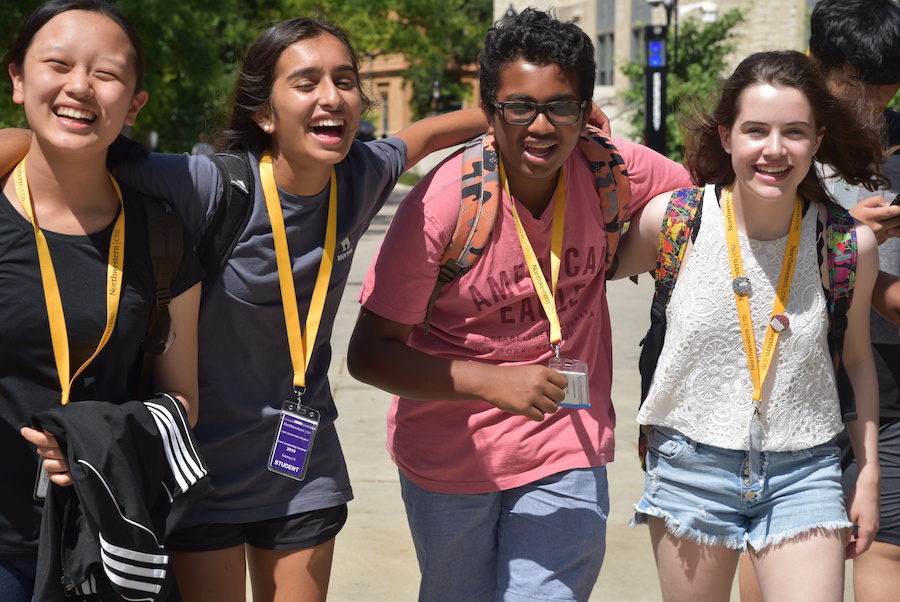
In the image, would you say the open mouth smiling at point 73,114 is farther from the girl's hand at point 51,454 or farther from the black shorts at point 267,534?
the black shorts at point 267,534

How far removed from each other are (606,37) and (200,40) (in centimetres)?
2331

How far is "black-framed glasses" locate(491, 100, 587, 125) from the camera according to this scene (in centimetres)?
308

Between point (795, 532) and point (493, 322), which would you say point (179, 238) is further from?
point (795, 532)

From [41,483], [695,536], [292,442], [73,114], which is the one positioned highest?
[73,114]

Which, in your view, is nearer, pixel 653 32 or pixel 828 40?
pixel 828 40

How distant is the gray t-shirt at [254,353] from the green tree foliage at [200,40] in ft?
1.57

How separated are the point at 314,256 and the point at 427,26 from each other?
3392 cm

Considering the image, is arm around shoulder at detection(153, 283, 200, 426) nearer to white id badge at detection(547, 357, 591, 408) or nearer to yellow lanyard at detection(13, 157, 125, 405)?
yellow lanyard at detection(13, 157, 125, 405)

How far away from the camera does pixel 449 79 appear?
58125 mm

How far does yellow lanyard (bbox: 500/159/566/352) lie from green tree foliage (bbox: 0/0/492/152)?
2.79 feet

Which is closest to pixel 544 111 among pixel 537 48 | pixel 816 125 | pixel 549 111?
pixel 549 111

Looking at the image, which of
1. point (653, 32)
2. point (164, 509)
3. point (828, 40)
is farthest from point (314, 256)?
point (653, 32)

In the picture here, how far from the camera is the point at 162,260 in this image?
8.75ft

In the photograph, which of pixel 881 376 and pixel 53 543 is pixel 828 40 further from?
pixel 53 543
